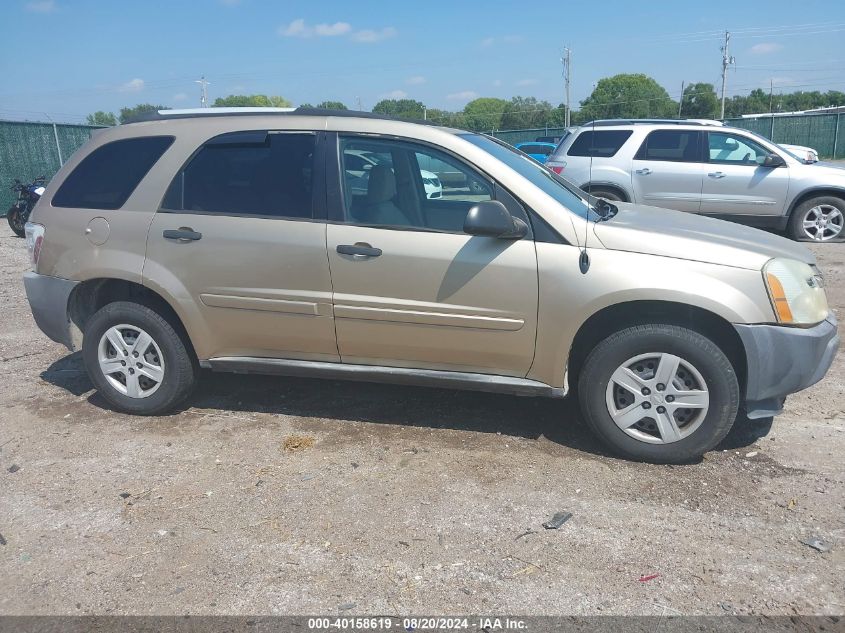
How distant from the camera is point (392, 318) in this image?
4.05 meters

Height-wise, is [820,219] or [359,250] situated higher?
[359,250]

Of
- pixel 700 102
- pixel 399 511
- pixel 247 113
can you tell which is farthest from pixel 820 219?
pixel 700 102

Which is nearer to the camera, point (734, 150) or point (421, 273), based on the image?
point (421, 273)

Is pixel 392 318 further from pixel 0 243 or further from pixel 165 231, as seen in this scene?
pixel 0 243

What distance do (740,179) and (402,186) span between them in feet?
27.0

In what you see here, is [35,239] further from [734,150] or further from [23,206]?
[23,206]

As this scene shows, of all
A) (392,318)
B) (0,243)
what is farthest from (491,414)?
(0,243)

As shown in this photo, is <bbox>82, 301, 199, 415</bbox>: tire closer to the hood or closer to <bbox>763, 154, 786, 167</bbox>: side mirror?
the hood

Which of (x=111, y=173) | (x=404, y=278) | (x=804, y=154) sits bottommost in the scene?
(x=404, y=278)

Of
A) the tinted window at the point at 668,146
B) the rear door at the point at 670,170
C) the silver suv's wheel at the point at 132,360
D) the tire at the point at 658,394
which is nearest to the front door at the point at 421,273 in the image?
the tire at the point at 658,394

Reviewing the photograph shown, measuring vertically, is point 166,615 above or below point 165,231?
below

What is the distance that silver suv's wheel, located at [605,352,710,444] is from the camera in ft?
12.3

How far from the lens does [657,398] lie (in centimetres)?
381

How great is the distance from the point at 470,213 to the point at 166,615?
2397mm
